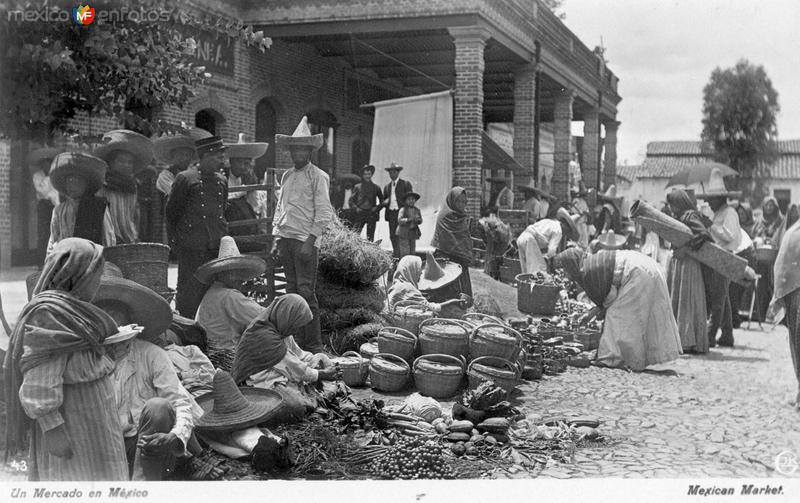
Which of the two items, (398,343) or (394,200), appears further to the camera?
(394,200)

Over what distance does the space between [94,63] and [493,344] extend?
374 cm

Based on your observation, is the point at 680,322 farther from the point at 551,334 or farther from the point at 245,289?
the point at 245,289

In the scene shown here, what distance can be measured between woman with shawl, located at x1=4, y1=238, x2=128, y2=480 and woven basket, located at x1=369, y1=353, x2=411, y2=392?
297 cm

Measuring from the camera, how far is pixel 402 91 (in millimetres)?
20312

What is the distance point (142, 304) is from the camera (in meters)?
3.67

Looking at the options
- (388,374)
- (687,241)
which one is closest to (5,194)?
Answer: (388,374)

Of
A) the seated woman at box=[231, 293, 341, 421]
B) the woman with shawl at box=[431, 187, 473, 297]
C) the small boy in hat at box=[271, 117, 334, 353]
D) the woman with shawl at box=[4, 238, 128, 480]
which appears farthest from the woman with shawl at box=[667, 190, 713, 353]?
the woman with shawl at box=[4, 238, 128, 480]

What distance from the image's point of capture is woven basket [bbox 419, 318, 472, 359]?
629 cm

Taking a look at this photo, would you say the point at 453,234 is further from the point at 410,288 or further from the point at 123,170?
the point at 123,170

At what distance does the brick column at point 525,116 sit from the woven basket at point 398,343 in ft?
37.5

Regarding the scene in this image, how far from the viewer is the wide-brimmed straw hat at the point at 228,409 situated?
407 cm

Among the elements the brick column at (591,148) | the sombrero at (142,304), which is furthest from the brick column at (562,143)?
the sombrero at (142,304)

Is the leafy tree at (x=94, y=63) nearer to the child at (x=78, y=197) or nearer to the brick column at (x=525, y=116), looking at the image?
the child at (x=78, y=197)

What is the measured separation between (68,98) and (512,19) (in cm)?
1252
